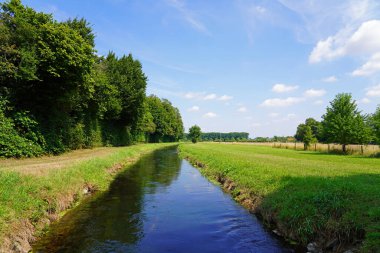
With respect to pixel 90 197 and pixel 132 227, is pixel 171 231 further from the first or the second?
pixel 90 197

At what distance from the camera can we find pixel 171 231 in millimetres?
12492

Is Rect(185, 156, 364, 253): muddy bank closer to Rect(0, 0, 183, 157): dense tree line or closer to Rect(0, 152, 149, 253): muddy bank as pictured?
Rect(0, 152, 149, 253): muddy bank

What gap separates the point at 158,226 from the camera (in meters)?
13.1

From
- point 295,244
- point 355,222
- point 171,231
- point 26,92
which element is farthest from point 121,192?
point 26,92

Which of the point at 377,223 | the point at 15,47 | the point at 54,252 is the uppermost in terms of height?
the point at 15,47

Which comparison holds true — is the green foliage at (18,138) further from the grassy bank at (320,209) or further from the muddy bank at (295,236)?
the grassy bank at (320,209)

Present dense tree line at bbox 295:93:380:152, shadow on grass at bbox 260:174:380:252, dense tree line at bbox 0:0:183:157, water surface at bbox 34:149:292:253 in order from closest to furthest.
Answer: shadow on grass at bbox 260:174:380:252, water surface at bbox 34:149:292:253, dense tree line at bbox 0:0:183:157, dense tree line at bbox 295:93:380:152

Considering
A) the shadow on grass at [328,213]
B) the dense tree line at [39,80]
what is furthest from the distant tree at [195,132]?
the shadow on grass at [328,213]

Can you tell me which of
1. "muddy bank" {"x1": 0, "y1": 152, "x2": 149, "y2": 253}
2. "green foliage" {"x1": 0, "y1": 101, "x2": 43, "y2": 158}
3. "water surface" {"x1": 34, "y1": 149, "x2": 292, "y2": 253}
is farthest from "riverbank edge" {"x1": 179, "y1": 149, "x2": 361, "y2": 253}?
"green foliage" {"x1": 0, "y1": 101, "x2": 43, "y2": 158}

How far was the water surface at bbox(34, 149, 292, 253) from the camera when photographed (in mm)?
10695

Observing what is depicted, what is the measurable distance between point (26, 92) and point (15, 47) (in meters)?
4.29

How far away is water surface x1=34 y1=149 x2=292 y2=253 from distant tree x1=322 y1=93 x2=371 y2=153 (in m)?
39.6

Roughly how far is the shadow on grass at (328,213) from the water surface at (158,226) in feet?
3.25

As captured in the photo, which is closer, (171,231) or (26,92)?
(171,231)
